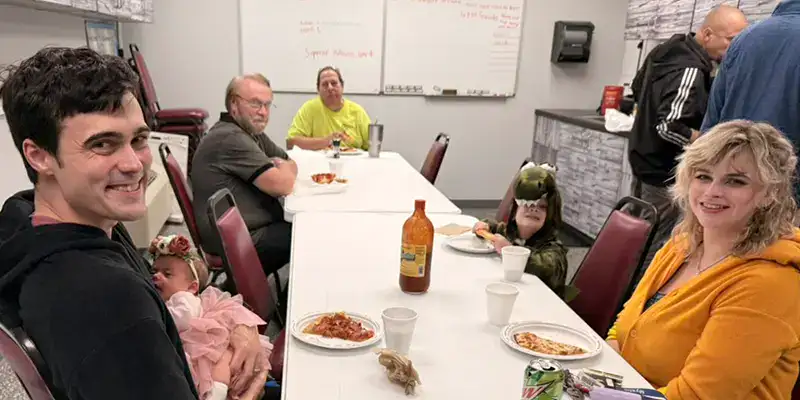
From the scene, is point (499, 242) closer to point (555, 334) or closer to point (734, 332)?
point (555, 334)

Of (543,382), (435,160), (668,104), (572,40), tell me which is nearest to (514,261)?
(543,382)

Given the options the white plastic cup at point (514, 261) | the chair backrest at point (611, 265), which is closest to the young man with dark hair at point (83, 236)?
the white plastic cup at point (514, 261)

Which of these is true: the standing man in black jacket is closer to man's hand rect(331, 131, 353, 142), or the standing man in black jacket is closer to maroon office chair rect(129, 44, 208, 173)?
man's hand rect(331, 131, 353, 142)

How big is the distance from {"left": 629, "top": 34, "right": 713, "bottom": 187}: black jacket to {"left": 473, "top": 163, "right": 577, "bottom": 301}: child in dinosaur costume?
143 centimetres

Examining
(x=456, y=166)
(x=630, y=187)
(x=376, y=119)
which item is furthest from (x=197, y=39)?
(x=630, y=187)

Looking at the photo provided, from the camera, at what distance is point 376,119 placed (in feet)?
17.4

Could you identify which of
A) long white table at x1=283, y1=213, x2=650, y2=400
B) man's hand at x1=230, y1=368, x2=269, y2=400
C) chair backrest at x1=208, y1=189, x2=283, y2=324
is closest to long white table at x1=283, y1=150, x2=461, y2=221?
long white table at x1=283, y1=213, x2=650, y2=400

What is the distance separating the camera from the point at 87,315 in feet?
2.78

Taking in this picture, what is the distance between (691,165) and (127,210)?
1339mm

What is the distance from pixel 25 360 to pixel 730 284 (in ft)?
4.59

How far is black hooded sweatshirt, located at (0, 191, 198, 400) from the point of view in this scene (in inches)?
33.1

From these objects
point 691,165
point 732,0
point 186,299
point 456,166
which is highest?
point 732,0

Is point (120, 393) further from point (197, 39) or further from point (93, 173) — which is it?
point (197, 39)

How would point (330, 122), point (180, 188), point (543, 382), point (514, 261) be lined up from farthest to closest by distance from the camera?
1. point (330, 122)
2. point (180, 188)
3. point (514, 261)
4. point (543, 382)
